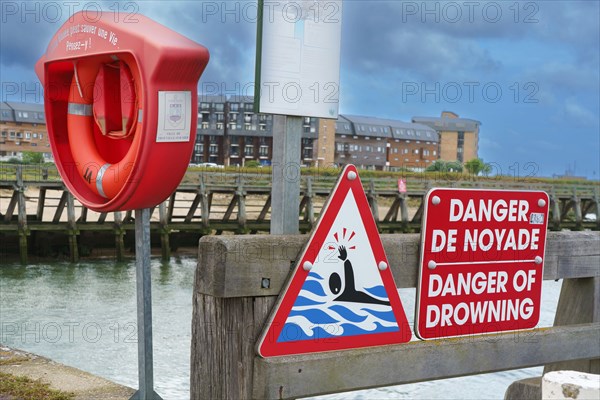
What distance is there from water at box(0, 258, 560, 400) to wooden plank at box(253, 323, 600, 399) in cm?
512

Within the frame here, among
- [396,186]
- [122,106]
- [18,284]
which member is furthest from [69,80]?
[396,186]

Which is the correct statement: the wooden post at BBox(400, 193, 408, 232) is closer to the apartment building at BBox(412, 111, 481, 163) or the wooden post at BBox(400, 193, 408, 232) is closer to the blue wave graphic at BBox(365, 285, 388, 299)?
the blue wave graphic at BBox(365, 285, 388, 299)

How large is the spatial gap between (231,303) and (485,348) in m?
1.10

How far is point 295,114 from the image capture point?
296 cm

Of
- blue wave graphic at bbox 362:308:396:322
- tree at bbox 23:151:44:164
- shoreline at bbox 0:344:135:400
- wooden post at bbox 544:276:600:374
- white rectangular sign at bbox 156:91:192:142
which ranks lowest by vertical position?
shoreline at bbox 0:344:135:400

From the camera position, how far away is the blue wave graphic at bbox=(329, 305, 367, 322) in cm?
280

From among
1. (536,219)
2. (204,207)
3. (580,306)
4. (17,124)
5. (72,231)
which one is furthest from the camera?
(17,124)

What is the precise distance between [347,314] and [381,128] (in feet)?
286

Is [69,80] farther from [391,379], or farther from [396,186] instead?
[396,186]

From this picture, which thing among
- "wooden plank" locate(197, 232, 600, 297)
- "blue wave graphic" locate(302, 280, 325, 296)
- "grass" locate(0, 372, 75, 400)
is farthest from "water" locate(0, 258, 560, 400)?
"blue wave graphic" locate(302, 280, 325, 296)

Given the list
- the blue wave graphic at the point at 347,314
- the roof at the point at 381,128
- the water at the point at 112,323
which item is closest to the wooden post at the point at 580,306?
the blue wave graphic at the point at 347,314

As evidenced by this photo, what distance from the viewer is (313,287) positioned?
2734mm

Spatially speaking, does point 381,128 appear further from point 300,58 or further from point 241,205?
point 300,58

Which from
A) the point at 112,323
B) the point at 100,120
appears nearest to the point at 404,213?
the point at 112,323
